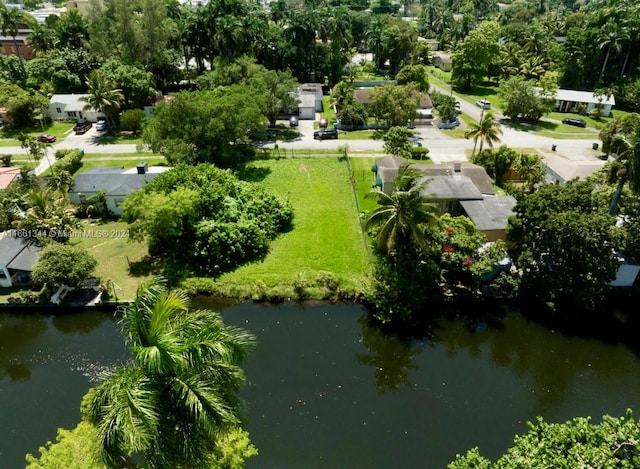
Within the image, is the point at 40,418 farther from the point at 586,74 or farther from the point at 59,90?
the point at 586,74

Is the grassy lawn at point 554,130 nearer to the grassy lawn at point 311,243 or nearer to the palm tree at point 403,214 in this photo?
the grassy lawn at point 311,243

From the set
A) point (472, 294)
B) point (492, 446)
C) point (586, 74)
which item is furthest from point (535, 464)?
point (586, 74)

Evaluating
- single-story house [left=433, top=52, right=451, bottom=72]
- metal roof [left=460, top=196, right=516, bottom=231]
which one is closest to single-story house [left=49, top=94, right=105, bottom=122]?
metal roof [left=460, top=196, right=516, bottom=231]

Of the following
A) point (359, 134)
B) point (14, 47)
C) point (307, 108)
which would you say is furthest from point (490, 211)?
point (14, 47)

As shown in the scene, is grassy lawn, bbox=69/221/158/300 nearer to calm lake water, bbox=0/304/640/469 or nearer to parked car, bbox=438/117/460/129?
calm lake water, bbox=0/304/640/469

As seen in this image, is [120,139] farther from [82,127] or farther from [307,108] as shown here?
[307,108]

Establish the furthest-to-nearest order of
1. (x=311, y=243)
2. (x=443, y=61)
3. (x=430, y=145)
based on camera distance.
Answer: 1. (x=443, y=61)
2. (x=430, y=145)
3. (x=311, y=243)
